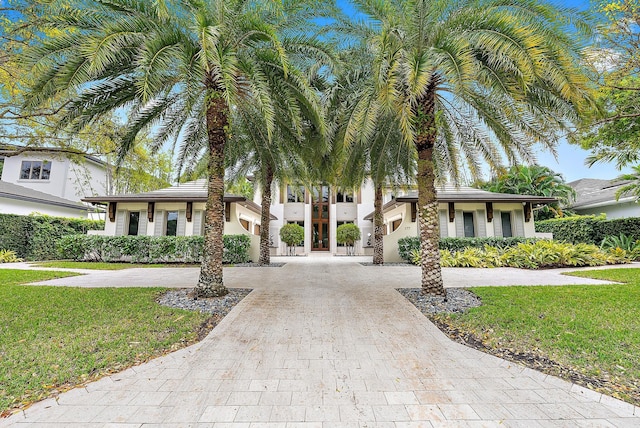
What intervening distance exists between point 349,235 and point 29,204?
70.4 feet

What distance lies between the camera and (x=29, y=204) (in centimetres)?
1777

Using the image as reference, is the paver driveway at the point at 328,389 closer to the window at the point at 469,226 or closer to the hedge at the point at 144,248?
the hedge at the point at 144,248

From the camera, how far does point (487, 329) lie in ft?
16.2

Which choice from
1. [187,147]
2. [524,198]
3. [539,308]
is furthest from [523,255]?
[187,147]

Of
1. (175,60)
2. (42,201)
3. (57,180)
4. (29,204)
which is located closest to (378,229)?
(175,60)

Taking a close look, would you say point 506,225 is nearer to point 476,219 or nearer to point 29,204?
point 476,219

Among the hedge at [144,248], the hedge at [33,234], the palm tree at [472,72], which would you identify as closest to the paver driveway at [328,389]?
the palm tree at [472,72]

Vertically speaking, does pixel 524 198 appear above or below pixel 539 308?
above

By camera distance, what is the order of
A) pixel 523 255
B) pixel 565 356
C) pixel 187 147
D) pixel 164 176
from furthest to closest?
pixel 164 176, pixel 523 255, pixel 187 147, pixel 565 356

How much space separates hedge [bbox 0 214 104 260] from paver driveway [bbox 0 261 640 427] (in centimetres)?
1706

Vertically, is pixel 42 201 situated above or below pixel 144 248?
above

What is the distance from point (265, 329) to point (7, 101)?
878cm

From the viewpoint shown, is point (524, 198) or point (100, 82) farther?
point (524, 198)

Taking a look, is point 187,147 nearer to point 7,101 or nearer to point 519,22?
point 7,101
